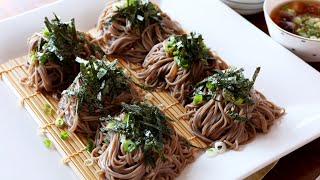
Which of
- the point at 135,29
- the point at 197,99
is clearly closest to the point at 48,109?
the point at 135,29

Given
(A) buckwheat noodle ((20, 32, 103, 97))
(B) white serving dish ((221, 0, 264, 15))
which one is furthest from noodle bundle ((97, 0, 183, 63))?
(B) white serving dish ((221, 0, 264, 15))

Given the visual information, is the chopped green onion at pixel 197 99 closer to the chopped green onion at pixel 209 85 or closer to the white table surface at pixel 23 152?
the chopped green onion at pixel 209 85

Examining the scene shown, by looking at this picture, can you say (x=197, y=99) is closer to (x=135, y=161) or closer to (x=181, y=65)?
(x=181, y=65)

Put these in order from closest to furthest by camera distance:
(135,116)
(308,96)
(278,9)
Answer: (135,116), (308,96), (278,9)

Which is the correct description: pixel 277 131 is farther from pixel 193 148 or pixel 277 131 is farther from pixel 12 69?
pixel 12 69

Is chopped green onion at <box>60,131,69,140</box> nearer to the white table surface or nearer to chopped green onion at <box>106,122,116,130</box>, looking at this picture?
the white table surface

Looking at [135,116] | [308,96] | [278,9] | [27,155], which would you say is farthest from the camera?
[278,9]

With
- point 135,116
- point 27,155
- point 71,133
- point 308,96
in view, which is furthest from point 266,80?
point 27,155
